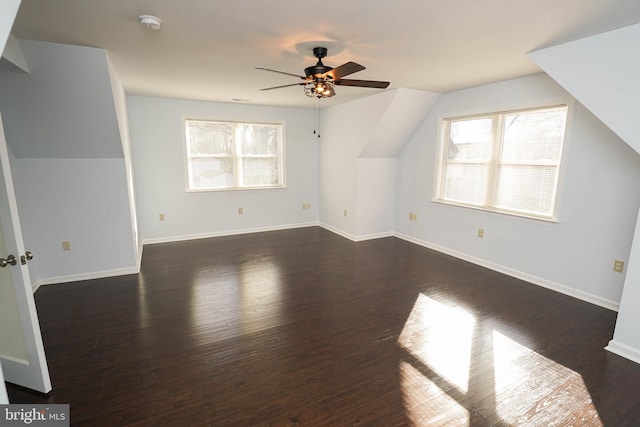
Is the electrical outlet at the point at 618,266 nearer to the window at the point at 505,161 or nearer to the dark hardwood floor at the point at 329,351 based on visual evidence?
the dark hardwood floor at the point at 329,351

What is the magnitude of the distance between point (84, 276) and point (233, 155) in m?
2.96

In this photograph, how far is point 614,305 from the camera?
305cm

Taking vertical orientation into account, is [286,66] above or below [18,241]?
above

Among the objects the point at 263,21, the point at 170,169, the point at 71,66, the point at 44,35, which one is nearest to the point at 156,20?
the point at 263,21

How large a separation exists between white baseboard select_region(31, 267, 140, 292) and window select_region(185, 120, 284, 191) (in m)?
1.94

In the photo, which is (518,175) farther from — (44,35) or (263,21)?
(44,35)

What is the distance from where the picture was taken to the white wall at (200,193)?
198 inches

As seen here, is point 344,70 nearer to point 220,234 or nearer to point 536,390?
point 536,390

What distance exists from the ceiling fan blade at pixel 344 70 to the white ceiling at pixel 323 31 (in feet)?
0.74

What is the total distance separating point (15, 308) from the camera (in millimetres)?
1888

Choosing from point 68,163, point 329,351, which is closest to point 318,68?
point 329,351

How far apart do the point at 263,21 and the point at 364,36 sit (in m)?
0.78

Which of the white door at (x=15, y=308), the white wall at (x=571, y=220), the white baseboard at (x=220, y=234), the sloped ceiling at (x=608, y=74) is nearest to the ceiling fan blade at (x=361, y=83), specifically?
the sloped ceiling at (x=608, y=74)

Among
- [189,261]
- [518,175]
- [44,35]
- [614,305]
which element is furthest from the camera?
[189,261]
